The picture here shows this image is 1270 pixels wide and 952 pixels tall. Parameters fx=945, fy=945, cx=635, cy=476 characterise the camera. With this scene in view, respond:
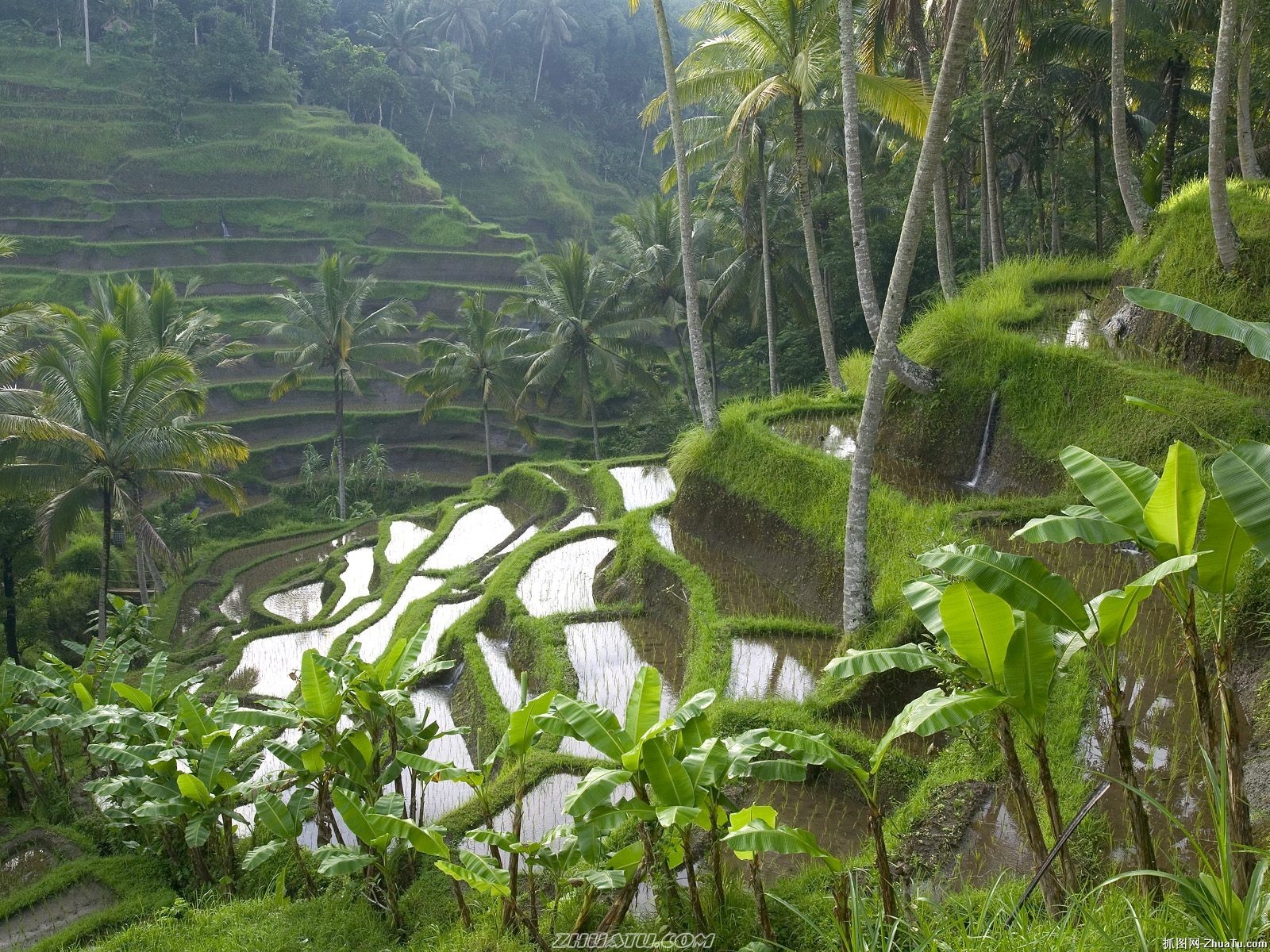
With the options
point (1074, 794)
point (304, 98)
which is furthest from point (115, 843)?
point (304, 98)

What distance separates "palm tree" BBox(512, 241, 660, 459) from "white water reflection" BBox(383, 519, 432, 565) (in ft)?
20.0

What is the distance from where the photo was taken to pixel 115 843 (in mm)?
7273

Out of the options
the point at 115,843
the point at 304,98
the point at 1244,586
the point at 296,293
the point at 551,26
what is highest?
the point at 551,26

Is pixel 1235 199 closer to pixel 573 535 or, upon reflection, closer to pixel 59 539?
pixel 573 535

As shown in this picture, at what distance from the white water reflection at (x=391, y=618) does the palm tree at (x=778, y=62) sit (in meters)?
6.88

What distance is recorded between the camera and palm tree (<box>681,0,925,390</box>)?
10.5m

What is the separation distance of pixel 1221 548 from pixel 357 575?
622 inches

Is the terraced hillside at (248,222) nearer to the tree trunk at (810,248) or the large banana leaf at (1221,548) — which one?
the tree trunk at (810,248)

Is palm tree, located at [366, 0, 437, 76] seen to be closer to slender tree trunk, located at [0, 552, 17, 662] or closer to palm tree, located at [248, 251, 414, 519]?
palm tree, located at [248, 251, 414, 519]

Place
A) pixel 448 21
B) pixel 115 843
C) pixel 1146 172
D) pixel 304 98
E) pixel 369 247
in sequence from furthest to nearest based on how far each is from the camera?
pixel 448 21
pixel 304 98
pixel 369 247
pixel 1146 172
pixel 115 843

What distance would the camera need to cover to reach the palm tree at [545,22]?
55.4 m

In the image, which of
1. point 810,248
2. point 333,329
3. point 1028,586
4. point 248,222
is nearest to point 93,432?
point 810,248

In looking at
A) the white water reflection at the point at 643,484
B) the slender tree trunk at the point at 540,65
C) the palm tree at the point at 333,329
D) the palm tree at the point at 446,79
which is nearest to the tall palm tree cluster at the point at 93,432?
the white water reflection at the point at 643,484

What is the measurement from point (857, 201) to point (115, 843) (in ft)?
27.3
